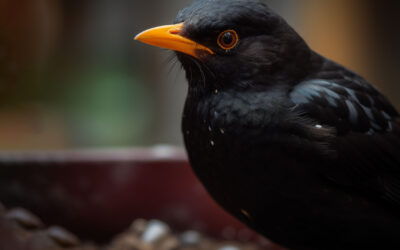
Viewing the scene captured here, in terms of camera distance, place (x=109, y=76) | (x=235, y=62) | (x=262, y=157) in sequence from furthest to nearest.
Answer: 1. (x=109, y=76)
2. (x=235, y=62)
3. (x=262, y=157)

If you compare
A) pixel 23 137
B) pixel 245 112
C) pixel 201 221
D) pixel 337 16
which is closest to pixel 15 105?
pixel 23 137

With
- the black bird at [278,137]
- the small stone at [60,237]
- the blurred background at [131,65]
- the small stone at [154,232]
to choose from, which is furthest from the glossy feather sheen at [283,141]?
the blurred background at [131,65]

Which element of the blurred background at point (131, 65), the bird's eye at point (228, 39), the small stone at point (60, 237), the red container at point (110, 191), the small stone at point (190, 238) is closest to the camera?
the bird's eye at point (228, 39)

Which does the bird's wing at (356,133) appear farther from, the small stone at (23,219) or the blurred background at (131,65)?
the blurred background at (131,65)

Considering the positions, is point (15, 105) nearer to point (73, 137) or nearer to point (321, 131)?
point (321, 131)

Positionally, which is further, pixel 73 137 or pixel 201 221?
pixel 73 137

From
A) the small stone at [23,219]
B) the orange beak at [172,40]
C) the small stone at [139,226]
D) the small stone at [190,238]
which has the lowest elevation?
the small stone at [190,238]
